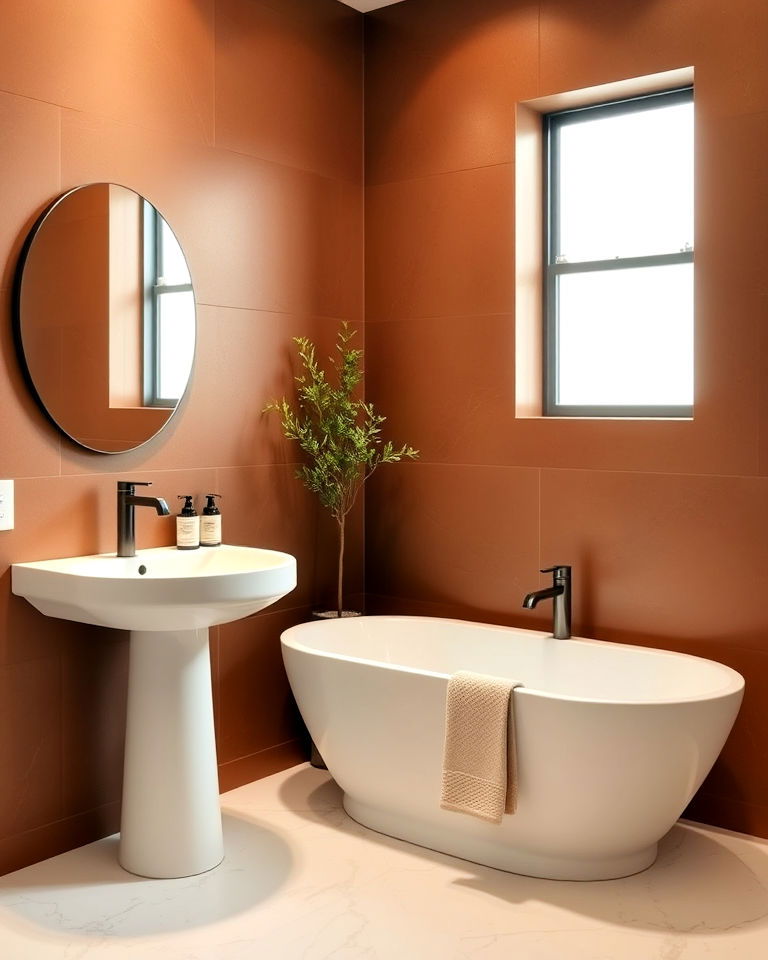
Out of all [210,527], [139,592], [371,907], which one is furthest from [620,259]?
[371,907]

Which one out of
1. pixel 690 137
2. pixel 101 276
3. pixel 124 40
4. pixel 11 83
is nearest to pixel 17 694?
pixel 101 276

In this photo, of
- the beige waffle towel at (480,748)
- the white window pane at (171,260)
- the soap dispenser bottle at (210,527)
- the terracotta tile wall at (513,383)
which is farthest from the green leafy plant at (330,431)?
the beige waffle towel at (480,748)

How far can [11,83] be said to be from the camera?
9.13 ft

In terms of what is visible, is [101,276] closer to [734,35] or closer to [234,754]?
[234,754]

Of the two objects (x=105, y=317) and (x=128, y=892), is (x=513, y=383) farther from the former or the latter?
(x=128, y=892)

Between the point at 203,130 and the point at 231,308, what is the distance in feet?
1.88

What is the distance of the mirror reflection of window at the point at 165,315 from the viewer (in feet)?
10.4

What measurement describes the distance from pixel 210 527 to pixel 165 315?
0.68m

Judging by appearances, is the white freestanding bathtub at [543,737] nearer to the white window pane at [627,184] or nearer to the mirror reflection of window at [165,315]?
the mirror reflection of window at [165,315]

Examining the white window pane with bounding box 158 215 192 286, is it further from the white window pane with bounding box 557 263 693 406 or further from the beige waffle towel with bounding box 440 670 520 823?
the beige waffle towel with bounding box 440 670 520 823

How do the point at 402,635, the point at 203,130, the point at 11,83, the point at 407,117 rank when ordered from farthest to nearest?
the point at 407,117 → the point at 402,635 → the point at 203,130 → the point at 11,83

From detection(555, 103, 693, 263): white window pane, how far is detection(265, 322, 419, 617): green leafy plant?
90cm

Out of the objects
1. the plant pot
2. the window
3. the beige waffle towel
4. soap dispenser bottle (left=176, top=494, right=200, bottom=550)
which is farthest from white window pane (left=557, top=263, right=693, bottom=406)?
soap dispenser bottle (left=176, top=494, right=200, bottom=550)

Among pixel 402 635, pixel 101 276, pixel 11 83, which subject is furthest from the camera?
pixel 402 635
